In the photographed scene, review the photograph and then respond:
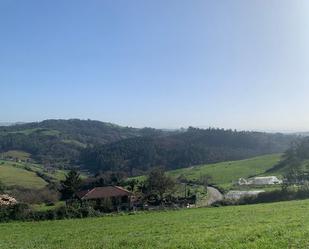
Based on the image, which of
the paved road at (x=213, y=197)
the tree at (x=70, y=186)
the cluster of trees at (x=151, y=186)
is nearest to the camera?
the cluster of trees at (x=151, y=186)

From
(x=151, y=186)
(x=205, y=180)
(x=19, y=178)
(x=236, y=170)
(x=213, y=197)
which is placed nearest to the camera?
(x=151, y=186)

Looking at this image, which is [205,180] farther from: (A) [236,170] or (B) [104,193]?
Answer: (B) [104,193]

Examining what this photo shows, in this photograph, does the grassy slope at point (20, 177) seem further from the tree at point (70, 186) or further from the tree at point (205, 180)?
Answer: the tree at point (205, 180)

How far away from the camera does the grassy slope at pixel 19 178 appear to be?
482ft

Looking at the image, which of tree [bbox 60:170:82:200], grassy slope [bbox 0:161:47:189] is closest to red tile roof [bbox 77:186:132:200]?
tree [bbox 60:170:82:200]

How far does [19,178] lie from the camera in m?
160

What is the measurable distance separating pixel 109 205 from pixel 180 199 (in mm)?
23143

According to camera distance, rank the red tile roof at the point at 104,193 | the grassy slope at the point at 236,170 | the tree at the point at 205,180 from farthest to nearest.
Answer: the grassy slope at the point at 236,170 → the tree at the point at 205,180 → the red tile roof at the point at 104,193

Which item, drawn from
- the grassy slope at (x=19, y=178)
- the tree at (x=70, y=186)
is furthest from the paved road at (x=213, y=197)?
the grassy slope at (x=19, y=178)

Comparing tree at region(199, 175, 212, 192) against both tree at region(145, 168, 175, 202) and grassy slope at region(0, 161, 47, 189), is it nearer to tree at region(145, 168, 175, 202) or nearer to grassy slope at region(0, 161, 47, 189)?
tree at region(145, 168, 175, 202)

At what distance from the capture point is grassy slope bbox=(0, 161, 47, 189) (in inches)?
5781

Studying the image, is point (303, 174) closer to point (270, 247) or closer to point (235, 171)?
point (235, 171)

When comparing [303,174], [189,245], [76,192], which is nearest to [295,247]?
[189,245]

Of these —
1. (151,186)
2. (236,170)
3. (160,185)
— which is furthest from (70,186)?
(236,170)
